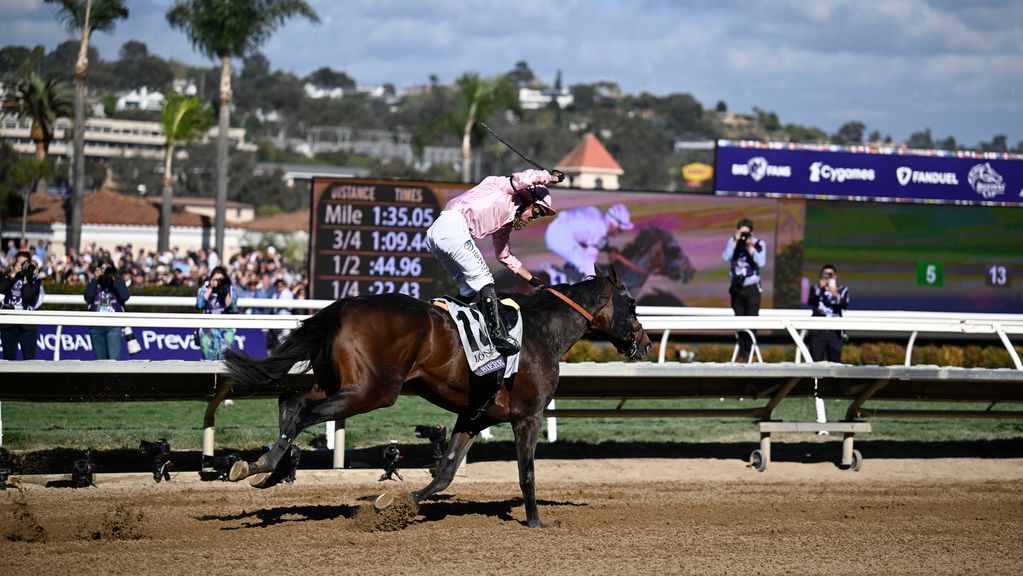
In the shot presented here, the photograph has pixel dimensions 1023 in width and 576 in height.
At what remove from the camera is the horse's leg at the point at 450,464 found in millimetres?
7785

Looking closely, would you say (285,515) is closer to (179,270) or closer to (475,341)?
(475,341)

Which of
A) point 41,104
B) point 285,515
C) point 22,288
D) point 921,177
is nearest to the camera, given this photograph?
point 285,515

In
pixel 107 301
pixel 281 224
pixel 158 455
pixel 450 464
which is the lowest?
pixel 158 455

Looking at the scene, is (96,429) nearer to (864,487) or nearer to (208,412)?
(208,412)

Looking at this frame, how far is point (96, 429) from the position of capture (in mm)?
11477

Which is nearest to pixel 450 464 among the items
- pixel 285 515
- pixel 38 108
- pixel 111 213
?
pixel 285 515

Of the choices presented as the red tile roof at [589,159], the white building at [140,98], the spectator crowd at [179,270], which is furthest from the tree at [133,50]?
the spectator crowd at [179,270]

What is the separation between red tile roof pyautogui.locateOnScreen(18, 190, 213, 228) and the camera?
49969mm

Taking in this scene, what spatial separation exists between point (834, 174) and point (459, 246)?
18119 mm

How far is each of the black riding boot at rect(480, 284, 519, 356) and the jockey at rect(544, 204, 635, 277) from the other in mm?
12253

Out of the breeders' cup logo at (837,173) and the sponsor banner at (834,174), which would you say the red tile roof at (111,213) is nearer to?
the sponsor banner at (834,174)

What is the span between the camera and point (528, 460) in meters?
7.93

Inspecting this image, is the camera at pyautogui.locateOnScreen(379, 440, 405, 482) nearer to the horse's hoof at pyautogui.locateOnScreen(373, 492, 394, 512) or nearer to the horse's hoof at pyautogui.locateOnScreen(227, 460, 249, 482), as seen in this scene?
the horse's hoof at pyautogui.locateOnScreen(373, 492, 394, 512)

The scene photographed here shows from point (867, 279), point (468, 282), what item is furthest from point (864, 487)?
point (867, 279)
